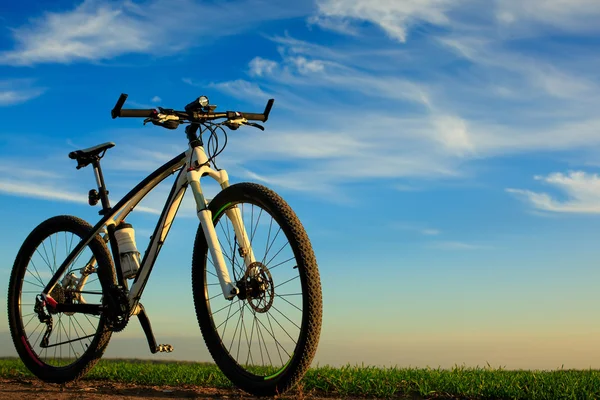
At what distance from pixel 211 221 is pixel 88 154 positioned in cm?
237

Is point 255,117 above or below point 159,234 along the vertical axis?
above

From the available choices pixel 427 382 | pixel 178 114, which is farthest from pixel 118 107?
pixel 427 382

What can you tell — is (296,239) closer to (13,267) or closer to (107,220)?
(107,220)

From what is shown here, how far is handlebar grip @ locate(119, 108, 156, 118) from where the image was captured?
5.96m

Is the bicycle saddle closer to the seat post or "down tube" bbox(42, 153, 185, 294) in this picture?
the seat post

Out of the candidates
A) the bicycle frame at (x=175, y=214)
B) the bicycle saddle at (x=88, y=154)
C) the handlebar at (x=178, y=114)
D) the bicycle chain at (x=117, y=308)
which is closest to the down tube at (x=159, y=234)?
the bicycle frame at (x=175, y=214)

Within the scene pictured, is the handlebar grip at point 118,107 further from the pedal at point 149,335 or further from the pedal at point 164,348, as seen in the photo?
the pedal at point 164,348

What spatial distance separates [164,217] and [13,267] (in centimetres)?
323

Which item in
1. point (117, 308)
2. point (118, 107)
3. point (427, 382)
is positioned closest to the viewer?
point (118, 107)

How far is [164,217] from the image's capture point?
6.25 metres

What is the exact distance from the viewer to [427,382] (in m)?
6.18

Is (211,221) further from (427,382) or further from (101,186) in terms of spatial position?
(427,382)

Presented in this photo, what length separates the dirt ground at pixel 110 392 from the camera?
6.00 m

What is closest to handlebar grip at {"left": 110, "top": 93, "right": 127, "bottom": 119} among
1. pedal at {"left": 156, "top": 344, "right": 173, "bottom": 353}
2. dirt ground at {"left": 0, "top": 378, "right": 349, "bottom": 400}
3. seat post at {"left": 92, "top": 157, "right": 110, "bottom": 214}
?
seat post at {"left": 92, "top": 157, "right": 110, "bottom": 214}
